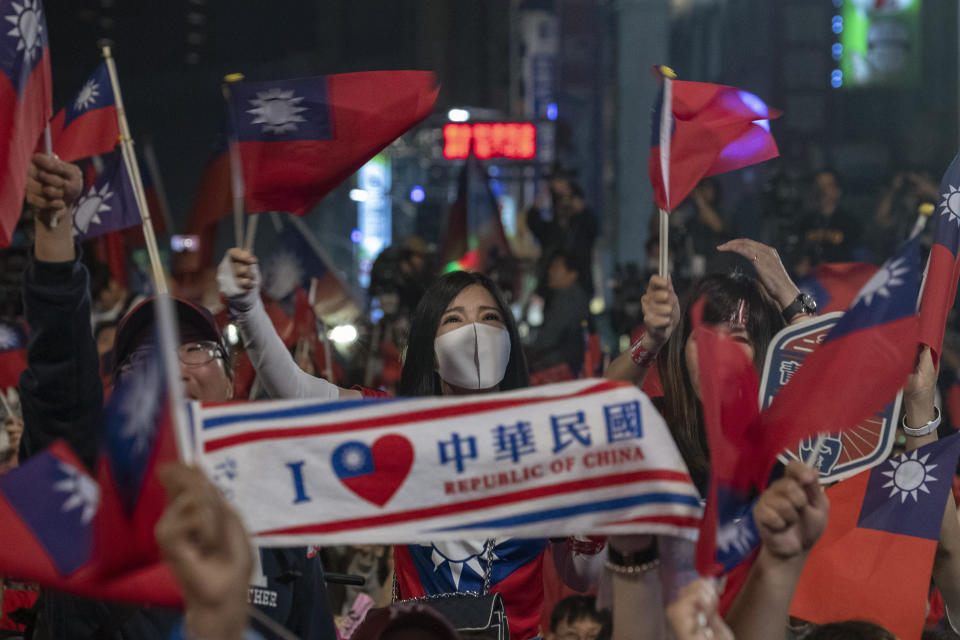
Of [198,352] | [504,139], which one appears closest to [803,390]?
[198,352]

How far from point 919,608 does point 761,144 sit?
1.48 meters

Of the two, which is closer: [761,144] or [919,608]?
[919,608]

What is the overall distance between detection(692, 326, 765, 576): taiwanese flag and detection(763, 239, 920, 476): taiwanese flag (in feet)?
0.14

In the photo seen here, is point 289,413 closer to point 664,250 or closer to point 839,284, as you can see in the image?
point 664,250

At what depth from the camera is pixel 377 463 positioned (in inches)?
82.8

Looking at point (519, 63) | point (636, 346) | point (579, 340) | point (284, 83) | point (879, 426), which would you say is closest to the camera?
point (879, 426)

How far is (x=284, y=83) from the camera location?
3480 mm

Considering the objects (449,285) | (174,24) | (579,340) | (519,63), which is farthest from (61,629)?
(519,63)

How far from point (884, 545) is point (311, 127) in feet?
6.18

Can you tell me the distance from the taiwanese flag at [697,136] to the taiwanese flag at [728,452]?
3.78 ft

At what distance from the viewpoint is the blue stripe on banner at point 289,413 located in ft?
6.84

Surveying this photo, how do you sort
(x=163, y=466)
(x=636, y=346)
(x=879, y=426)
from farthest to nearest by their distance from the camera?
1. (x=636, y=346)
2. (x=879, y=426)
3. (x=163, y=466)

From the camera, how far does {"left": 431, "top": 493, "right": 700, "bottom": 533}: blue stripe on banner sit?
2.09 meters

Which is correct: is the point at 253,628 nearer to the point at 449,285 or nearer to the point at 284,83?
the point at 449,285
